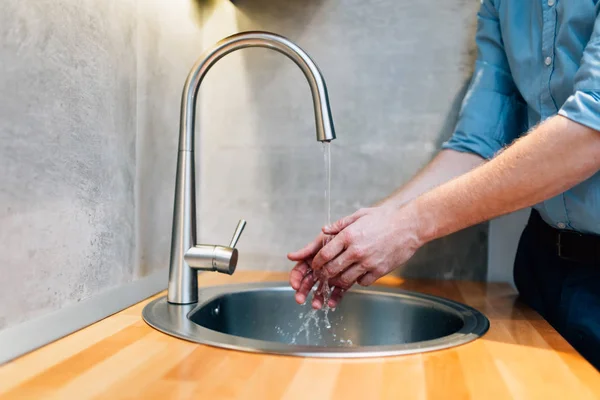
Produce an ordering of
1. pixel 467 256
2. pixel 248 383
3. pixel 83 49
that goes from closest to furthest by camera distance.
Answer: pixel 248 383, pixel 83 49, pixel 467 256

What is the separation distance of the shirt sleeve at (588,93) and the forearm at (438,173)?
33 centimetres

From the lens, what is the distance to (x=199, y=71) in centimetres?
90

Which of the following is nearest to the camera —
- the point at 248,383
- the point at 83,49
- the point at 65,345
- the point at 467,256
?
the point at 248,383

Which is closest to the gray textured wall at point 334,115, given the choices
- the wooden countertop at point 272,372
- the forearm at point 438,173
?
the forearm at point 438,173

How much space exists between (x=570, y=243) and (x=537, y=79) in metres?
0.28

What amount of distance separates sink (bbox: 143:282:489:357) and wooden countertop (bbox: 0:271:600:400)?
6.9 inches

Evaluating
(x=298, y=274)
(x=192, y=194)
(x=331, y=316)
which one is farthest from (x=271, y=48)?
(x=331, y=316)

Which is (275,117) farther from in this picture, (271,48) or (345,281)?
(345,281)

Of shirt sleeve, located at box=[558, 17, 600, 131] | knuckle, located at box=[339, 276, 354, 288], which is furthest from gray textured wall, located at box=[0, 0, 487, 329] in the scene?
shirt sleeve, located at box=[558, 17, 600, 131]

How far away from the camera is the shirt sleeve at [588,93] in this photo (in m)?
0.70

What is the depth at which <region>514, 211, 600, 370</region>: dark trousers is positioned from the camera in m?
0.83

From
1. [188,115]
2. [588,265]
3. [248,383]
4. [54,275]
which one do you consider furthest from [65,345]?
[588,265]

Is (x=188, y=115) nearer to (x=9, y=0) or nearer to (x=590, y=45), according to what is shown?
(x=9, y=0)

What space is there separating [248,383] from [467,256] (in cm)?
77
